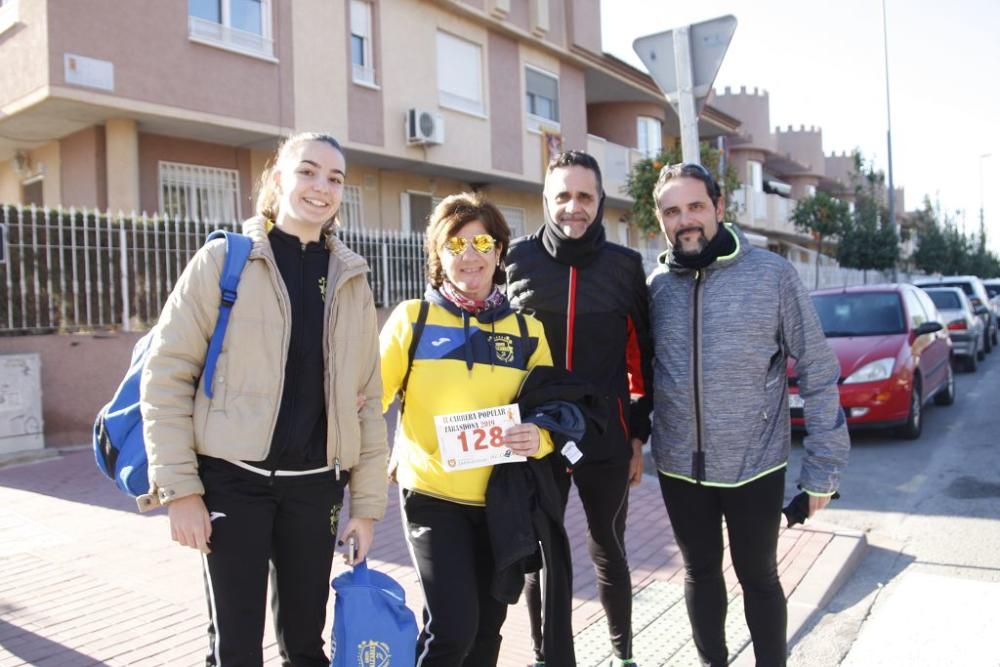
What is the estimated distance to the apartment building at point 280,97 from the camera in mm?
10781

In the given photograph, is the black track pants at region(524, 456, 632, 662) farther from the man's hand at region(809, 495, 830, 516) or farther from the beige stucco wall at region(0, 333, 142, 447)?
the beige stucco wall at region(0, 333, 142, 447)

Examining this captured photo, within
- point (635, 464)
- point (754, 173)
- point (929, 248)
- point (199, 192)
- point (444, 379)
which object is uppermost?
point (754, 173)

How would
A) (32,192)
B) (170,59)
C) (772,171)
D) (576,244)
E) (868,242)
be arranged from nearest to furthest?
(576,244) → (170,59) → (32,192) → (868,242) → (772,171)

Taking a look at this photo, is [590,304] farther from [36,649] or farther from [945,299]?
[945,299]

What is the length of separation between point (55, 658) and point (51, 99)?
8.77m

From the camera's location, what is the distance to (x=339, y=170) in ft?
8.77

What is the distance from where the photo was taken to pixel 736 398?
307cm

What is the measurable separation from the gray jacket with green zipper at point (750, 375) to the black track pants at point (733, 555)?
0.27ft

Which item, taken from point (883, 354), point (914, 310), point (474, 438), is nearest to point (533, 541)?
point (474, 438)

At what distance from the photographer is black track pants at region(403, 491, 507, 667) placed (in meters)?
2.69

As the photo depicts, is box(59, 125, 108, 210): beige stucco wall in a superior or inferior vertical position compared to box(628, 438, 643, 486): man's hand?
superior

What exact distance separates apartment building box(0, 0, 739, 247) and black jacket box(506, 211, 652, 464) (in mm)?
9376

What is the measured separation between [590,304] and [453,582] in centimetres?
122

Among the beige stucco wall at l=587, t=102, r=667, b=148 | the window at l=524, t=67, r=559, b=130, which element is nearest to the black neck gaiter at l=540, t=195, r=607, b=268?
the window at l=524, t=67, r=559, b=130
